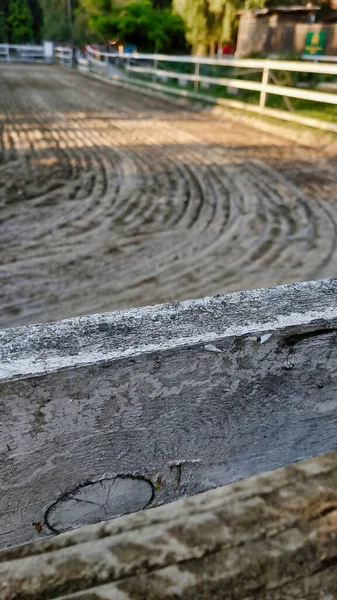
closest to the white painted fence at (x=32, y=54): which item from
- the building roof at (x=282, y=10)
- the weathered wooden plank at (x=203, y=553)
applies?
the building roof at (x=282, y=10)

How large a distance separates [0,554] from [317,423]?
37.6 inches

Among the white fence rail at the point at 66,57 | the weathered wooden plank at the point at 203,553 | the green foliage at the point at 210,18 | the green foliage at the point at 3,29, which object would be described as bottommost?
the weathered wooden plank at the point at 203,553

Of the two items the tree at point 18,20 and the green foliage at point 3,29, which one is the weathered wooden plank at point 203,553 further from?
the tree at point 18,20

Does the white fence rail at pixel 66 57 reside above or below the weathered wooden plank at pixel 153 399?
above

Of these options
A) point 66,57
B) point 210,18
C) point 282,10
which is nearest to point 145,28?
point 66,57

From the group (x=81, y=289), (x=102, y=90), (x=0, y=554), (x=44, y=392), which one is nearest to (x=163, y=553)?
(x=0, y=554)

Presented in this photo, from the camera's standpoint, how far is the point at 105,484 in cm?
119

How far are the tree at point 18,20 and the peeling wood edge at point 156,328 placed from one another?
54.8m

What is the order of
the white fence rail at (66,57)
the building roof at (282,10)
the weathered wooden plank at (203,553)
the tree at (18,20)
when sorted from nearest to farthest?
the weathered wooden plank at (203,553) → the building roof at (282,10) → the white fence rail at (66,57) → the tree at (18,20)

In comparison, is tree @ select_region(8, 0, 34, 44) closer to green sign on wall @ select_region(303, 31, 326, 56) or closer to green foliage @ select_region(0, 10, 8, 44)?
green foliage @ select_region(0, 10, 8, 44)

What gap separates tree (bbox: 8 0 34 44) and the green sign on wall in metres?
41.1

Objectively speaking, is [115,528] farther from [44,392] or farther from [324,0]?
[324,0]

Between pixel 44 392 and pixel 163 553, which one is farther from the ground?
pixel 44 392

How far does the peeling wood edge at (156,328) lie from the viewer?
918 millimetres
